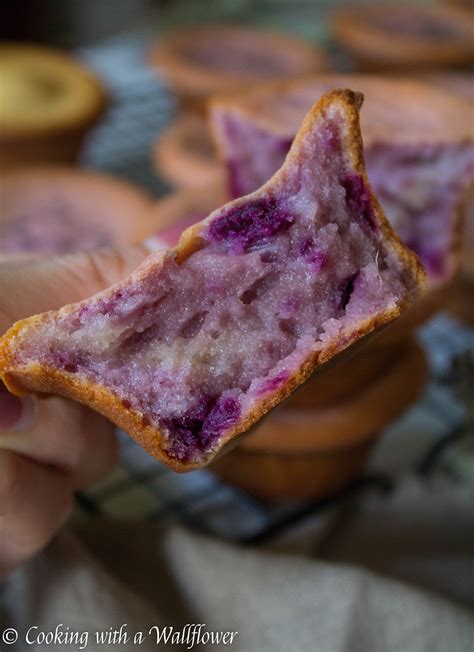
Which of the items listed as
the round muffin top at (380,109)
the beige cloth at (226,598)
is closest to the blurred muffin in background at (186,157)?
the round muffin top at (380,109)

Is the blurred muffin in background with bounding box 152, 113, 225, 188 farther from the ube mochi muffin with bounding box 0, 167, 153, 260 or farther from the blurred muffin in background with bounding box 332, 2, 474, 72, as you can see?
the blurred muffin in background with bounding box 332, 2, 474, 72

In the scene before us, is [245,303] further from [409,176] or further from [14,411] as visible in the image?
[409,176]

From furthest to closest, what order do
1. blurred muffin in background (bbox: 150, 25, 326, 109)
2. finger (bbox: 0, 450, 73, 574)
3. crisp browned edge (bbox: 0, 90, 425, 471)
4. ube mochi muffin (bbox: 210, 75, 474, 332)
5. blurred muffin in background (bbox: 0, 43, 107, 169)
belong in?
blurred muffin in background (bbox: 150, 25, 326, 109)
blurred muffin in background (bbox: 0, 43, 107, 169)
ube mochi muffin (bbox: 210, 75, 474, 332)
finger (bbox: 0, 450, 73, 574)
crisp browned edge (bbox: 0, 90, 425, 471)

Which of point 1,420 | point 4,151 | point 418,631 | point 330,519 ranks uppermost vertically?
point 1,420

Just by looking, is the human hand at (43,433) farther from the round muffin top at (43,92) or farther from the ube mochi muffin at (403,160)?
the round muffin top at (43,92)

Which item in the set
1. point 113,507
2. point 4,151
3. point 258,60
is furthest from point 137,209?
point 258,60

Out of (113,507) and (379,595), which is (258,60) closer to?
(113,507)

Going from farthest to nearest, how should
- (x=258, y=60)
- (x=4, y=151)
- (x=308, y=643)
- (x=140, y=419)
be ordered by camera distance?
(x=258, y=60) → (x=4, y=151) → (x=308, y=643) → (x=140, y=419)

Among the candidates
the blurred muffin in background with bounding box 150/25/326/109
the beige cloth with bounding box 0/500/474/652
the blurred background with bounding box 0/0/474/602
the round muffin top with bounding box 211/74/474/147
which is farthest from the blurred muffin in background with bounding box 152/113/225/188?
the beige cloth with bounding box 0/500/474/652
